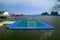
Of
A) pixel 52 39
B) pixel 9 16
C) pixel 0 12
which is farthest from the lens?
pixel 9 16

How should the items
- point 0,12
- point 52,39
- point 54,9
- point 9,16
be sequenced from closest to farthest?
point 52,39 → point 0,12 → point 9,16 → point 54,9

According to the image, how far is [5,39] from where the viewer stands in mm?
5184

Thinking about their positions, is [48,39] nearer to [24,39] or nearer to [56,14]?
[24,39]

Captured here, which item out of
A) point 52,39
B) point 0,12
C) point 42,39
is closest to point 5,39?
point 42,39

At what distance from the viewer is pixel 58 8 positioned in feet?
85.3

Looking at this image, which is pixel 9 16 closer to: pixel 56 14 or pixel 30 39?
pixel 56 14

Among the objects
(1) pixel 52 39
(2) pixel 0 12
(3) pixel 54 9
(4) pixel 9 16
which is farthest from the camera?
(3) pixel 54 9

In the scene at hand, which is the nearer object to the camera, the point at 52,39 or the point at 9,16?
the point at 52,39

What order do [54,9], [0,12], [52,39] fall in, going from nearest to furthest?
[52,39], [0,12], [54,9]

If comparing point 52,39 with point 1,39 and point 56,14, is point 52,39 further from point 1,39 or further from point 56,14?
point 56,14

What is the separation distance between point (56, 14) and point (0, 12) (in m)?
12.2

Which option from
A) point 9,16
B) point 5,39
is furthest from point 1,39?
point 9,16

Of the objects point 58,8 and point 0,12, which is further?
point 58,8

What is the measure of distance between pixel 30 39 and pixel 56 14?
834 inches
